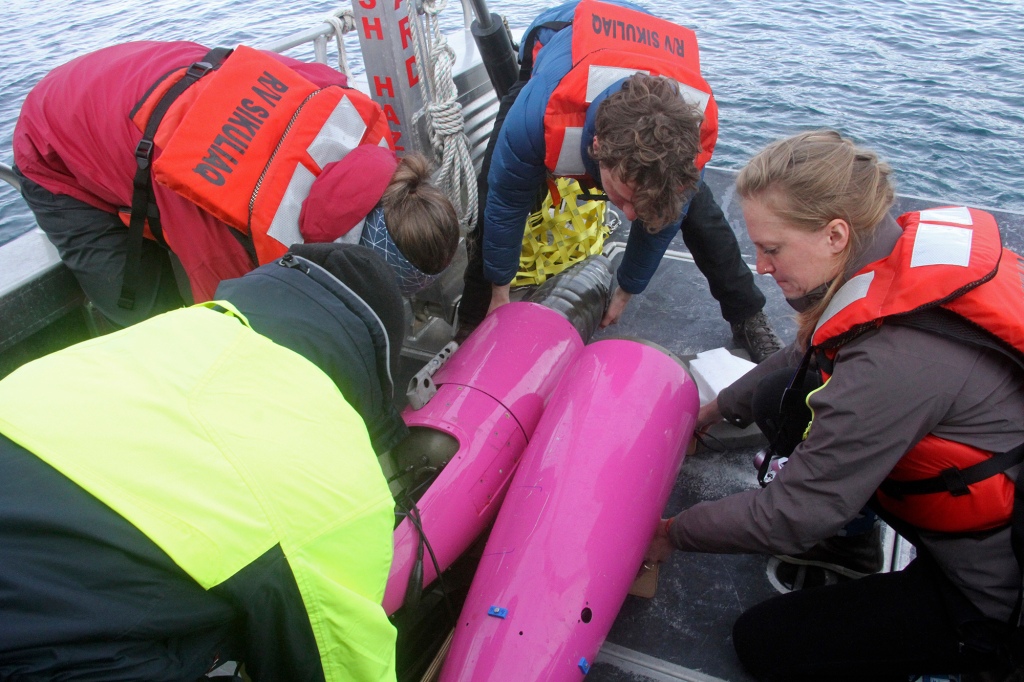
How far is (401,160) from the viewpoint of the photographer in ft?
→ 6.09

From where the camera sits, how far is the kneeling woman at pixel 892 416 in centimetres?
128

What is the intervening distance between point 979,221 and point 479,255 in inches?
59.2

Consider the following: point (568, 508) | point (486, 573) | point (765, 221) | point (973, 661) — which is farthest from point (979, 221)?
point (486, 573)

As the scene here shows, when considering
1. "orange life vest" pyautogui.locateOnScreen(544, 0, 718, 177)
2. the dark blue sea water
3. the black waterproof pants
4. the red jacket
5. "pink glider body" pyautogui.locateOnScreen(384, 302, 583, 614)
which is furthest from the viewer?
the dark blue sea water

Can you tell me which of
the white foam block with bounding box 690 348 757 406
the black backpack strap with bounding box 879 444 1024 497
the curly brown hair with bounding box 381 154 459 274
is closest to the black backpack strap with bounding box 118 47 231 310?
the curly brown hair with bounding box 381 154 459 274

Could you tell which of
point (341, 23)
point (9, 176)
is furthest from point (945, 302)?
point (9, 176)

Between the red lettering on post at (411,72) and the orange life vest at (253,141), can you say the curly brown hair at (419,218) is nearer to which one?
the orange life vest at (253,141)

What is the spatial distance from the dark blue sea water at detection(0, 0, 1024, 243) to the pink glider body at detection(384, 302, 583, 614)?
2813mm

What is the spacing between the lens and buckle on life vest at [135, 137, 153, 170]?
178 centimetres

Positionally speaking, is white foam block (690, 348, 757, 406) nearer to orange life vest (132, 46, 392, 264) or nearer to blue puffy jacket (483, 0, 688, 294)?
blue puffy jacket (483, 0, 688, 294)

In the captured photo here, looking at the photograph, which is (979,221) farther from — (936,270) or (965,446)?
(965,446)

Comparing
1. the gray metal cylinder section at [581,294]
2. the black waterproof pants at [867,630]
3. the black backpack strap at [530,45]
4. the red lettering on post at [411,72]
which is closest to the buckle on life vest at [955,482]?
the black waterproof pants at [867,630]

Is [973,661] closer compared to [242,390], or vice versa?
[242,390]

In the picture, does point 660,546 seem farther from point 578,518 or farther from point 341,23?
point 341,23
